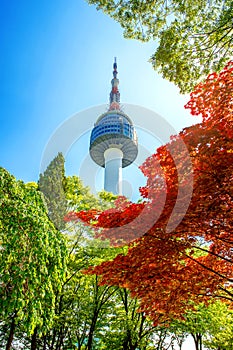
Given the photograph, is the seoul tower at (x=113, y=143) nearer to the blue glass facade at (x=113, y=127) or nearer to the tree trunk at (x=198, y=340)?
the blue glass facade at (x=113, y=127)

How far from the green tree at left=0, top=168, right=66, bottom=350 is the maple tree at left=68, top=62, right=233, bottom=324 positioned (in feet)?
4.54

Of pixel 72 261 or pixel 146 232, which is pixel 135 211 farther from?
pixel 72 261

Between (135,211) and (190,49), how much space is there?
442 cm

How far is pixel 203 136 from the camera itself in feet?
17.6

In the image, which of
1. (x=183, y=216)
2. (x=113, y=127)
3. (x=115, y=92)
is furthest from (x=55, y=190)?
(x=115, y=92)

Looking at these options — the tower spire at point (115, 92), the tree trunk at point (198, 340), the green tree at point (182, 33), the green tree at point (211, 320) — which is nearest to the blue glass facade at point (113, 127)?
the tower spire at point (115, 92)

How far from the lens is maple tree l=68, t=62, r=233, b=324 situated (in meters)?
5.42

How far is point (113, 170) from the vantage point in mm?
66750

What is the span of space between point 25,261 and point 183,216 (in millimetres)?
3541

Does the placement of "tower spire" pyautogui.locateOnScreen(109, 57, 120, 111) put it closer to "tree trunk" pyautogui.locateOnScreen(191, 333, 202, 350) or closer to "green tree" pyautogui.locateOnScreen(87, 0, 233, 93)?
"tree trunk" pyautogui.locateOnScreen(191, 333, 202, 350)

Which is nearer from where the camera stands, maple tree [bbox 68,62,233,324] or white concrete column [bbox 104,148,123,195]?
maple tree [bbox 68,62,233,324]

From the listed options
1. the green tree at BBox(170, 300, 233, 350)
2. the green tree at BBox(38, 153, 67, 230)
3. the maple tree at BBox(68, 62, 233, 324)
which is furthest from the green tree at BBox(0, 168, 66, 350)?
the green tree at BBox(38, 153, 67, 230)

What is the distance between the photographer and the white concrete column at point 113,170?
64438mm

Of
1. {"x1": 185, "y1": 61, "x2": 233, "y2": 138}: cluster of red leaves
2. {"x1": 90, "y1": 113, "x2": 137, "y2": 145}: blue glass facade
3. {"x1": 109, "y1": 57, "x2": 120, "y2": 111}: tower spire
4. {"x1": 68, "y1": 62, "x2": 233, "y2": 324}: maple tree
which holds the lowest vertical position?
{"x1": 68, "y1": 62, "x2": 233, "y2": 324}: maple tree
